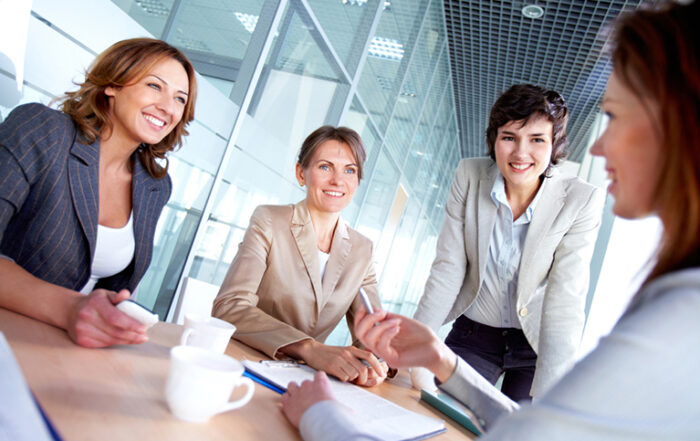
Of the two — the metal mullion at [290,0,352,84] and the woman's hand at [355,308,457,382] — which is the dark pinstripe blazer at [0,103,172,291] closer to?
the woman's hand at [355,308,457,382]

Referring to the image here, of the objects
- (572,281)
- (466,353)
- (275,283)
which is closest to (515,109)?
(572,281)

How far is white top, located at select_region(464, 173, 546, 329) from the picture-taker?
2023mm

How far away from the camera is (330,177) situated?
2035 mm

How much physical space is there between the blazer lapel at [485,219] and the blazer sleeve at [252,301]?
835mm

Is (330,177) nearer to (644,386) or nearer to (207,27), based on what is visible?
(207,27)

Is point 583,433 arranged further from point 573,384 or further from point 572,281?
point 572,281

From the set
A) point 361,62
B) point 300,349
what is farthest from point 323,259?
point 361,62

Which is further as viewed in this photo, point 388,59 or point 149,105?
point 388,59

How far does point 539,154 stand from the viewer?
6.53ft

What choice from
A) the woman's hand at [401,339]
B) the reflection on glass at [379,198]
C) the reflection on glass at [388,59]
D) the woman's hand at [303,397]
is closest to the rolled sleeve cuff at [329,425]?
the woman's hand at [303,397]

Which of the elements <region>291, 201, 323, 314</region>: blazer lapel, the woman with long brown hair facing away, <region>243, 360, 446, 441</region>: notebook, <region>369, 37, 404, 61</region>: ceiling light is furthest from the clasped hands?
<region>369, 37, 404, 61</region>: ceiling light

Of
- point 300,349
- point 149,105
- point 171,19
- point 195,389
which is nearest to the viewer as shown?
point 195,389

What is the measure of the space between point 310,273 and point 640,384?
1.45 meters

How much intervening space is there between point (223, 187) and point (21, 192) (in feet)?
5.17
